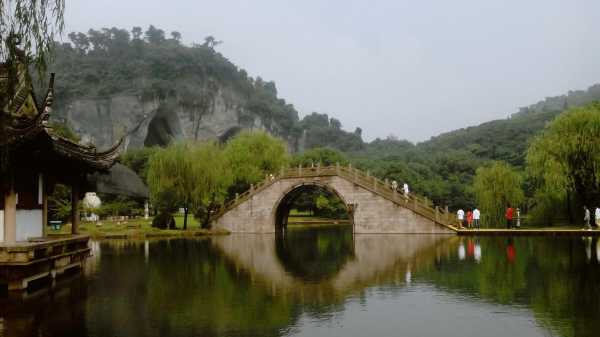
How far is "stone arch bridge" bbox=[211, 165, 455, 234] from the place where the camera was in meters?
31.3

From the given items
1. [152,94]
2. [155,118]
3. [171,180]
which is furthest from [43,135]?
[155,118]

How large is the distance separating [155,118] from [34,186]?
7525 centimetres

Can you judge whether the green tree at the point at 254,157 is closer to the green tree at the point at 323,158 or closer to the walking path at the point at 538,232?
the green tree at the point at 323,158

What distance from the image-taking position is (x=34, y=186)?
14.1 meters

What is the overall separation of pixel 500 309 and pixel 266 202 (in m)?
29.1

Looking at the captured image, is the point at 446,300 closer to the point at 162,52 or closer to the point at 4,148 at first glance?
the point at 4,148

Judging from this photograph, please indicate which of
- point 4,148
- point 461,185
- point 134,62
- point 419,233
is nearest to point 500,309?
point 4,148

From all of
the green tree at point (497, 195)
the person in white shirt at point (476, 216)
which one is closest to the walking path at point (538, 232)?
the person in white shirt at point (476, 216)

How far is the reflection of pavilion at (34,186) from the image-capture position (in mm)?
11500

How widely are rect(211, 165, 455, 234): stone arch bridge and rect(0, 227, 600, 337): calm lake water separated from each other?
13.1 m

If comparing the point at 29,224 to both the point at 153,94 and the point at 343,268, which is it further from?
the point at 153,94

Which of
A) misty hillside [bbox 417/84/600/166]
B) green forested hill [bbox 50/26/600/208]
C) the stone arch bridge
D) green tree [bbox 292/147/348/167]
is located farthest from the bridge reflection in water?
misty hillside [bbox 417/84/600/166]

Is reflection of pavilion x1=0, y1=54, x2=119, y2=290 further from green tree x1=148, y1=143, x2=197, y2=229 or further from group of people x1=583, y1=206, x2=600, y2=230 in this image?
group of people x1=583, y1=206, x2=600, y2=230

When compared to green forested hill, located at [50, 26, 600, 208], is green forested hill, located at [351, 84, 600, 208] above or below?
below
